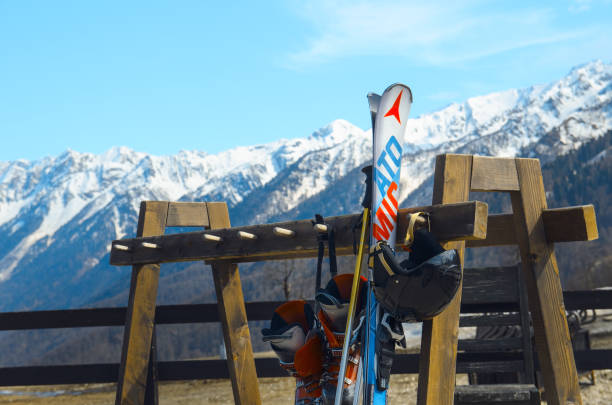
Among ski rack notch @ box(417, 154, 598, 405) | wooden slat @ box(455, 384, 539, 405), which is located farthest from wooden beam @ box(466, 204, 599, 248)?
wooden slat @ box(455, 384, 539, 405)

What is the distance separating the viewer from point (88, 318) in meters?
6.16

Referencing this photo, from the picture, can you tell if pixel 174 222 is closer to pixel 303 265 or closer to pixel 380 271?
pixel 380 271

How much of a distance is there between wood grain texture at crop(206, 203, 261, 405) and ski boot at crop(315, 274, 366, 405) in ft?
4.38

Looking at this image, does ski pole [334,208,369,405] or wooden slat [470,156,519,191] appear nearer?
ski pole [334,208,369,405]

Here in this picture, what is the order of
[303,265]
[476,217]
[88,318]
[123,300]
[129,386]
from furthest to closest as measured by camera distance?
[123,300] < [303,265] < [88,318] < [129,386] < [476,217]

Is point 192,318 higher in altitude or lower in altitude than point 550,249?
lower

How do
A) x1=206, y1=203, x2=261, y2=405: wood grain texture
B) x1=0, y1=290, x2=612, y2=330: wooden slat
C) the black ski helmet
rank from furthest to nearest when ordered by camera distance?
x1=0, y1=290, x2=612, y2=330: wooden slat, x1=206, y1=203, x2=261, y2=405: wood grain texture, the black ski helmet

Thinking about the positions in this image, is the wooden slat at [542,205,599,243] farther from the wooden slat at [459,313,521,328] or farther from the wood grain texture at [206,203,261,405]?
the wooden slat at [459,313,521,328]

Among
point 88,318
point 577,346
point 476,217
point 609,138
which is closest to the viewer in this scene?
point 476,217

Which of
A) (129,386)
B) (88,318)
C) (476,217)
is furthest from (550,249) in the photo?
(88,318)

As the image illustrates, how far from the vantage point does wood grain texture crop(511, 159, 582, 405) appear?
3.71 meters

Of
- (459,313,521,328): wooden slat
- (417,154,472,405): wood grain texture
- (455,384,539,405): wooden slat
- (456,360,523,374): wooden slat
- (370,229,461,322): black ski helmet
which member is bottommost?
(456,360,523,374): wooden slat

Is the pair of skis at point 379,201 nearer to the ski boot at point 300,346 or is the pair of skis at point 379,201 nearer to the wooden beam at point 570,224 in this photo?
the ski boot at point 300,346

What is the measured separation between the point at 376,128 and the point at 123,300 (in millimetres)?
189990
